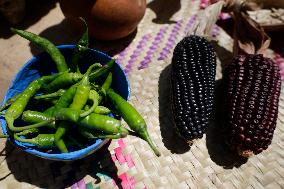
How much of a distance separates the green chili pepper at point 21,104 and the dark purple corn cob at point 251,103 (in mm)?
1204

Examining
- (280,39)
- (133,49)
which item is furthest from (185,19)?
(280,39)

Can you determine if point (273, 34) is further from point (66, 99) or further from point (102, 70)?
point (66, 99)

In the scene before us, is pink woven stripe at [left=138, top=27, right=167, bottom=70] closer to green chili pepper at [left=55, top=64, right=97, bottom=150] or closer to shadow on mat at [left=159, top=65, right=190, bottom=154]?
shadow on mat at [left=159, top=65, right=190, bottom=154]

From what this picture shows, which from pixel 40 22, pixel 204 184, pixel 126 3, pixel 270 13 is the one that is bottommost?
pixel 204 184

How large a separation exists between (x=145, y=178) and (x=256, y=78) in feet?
3.34

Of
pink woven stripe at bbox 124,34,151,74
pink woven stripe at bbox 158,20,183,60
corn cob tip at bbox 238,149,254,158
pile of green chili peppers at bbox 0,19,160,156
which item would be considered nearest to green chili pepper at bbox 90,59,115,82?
pile of green chili peppers at bbox 0,19,160,156

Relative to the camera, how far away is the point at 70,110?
1.87 meters

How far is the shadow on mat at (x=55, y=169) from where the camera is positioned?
84.7 inches

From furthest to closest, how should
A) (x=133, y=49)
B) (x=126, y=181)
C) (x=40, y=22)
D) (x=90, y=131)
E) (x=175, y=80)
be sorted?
1. (x=40, y=22)
2. (x=133, y=49)
3. (x=175, y=80)
4. (x=126, y=181)
5. (x=90, y=131)

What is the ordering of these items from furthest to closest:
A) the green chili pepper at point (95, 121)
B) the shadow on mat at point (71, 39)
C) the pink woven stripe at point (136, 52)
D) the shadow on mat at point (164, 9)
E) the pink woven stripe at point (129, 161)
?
1. the shadow on mat at point (164, 9)
2. the shadow on mat at point (71, 39)
3. the pink woven stripe at point (136, 52)
4. the pink woven stripe at point (129, 161)
5. the green chili pepper at point (95, 121)

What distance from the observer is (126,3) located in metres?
2.54

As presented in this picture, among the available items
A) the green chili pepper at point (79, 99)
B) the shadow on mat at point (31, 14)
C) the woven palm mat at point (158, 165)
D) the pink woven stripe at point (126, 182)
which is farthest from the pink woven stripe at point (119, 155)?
the shadow on mat at point (31, 14)

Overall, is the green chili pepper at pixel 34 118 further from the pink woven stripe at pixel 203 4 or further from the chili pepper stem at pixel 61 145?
the pink woven stripe at pixel 203 4

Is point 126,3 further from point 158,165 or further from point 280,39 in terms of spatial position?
point 280,39
